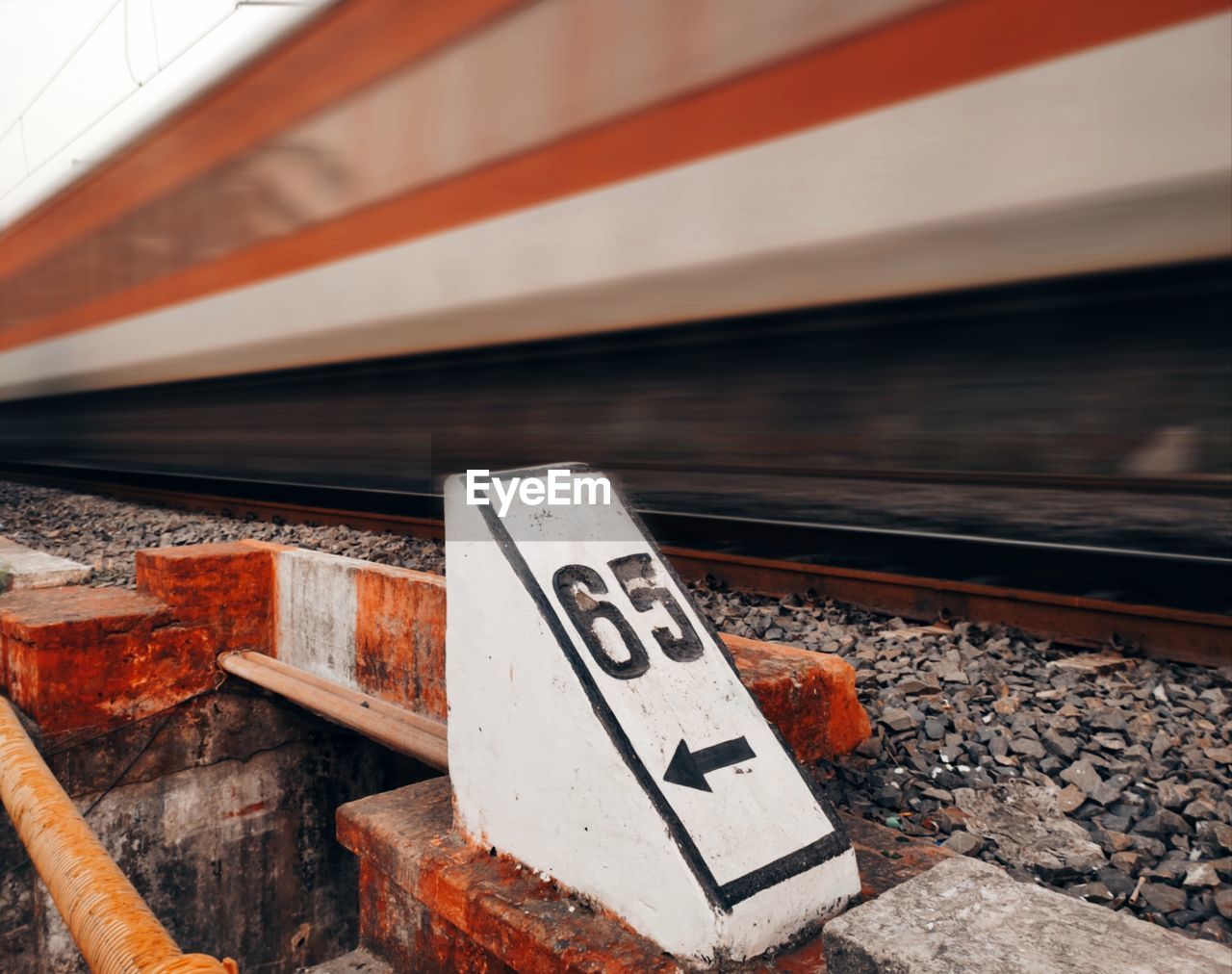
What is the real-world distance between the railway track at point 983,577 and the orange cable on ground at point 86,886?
7.29 feet

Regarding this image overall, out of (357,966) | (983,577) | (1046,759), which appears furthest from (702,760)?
(983,577)

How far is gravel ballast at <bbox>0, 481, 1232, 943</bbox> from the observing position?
5.97 feet

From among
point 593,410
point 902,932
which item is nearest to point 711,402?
point 593,410

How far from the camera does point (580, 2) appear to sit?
3221 mm

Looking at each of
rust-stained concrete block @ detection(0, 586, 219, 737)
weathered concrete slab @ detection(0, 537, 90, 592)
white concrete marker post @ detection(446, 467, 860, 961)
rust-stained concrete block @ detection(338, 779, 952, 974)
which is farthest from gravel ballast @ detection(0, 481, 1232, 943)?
weathered concrete slab @ detection(0, 537, 90, 592)

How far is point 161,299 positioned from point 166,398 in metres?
0.61

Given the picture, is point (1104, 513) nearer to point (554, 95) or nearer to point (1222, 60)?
point (1222, 60)

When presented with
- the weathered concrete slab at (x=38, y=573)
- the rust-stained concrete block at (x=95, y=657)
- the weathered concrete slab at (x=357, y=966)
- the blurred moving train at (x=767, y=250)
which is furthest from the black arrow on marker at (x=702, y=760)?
the weathered concrete slab at (x=38, y=573)

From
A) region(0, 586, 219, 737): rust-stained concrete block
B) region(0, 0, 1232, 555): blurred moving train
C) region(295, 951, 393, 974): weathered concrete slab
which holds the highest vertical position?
region(0, 0, 1232, 555): blurred moving train

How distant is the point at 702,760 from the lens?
1523 mm

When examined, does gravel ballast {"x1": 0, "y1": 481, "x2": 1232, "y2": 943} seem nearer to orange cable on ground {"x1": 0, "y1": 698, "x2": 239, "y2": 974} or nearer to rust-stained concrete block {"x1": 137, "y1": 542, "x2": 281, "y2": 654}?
orange cable on ground {"x1": 0, "y1": 698, "x2": 239, "y2": 974}

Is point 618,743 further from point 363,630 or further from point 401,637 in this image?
point 363,630

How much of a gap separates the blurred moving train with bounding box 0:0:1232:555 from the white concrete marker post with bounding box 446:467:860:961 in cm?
134

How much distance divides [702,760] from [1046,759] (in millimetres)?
1102
